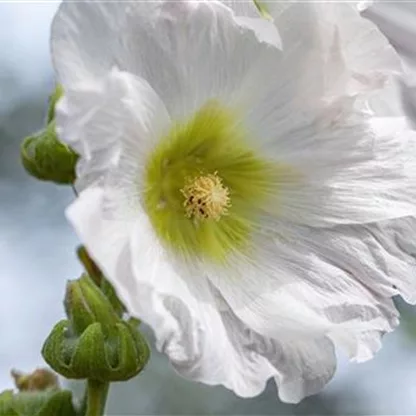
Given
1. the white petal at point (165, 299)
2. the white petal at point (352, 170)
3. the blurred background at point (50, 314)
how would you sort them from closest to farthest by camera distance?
the white petal at point (165, 299)
the white petal at point (352, 170)
the blurred background at point (50, 314)

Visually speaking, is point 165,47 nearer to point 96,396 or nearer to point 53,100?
point 53,100

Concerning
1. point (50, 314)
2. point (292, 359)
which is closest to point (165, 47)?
point (292, 359)

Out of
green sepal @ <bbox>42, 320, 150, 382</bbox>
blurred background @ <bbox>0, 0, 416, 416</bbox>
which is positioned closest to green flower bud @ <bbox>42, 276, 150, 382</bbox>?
green sepal @ <bbox>42, 320, 150, 382</bbox>

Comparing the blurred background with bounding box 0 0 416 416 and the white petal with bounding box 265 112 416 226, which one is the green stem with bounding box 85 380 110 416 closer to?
the white petal with bounding box 265 112 416 226

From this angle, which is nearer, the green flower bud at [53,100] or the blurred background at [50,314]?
the green flower bud at [53,100]

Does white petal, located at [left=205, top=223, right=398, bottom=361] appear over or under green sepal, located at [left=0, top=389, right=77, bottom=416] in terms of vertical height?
over

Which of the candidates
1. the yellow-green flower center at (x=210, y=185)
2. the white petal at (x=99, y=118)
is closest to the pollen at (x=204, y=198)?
the yellow-green flower center at (x=210, y=185)

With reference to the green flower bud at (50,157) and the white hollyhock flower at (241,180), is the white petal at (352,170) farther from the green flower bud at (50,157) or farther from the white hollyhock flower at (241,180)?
the green flower bud at (50,157)
